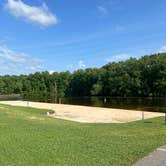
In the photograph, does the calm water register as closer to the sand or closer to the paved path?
the sand

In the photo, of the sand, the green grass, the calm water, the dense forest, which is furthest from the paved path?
the dense forest

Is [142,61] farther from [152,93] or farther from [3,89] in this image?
[3,89]

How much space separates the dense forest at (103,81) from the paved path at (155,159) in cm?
6397

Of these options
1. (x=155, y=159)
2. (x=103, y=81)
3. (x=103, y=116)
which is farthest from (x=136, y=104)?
(x=155, y=159)

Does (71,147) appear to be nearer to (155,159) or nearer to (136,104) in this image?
(155,159)

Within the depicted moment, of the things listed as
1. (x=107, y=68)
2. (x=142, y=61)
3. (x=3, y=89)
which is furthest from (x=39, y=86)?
(x=142, y=61)

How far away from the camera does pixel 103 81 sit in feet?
290

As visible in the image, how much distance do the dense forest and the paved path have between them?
210ft

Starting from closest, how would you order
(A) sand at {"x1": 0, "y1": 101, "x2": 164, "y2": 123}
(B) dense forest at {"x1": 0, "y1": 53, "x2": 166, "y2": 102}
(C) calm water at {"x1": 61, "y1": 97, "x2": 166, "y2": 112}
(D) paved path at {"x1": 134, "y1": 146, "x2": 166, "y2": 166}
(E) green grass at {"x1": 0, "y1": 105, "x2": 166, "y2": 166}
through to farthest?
(D) paved path at {"x1": 134, "y1": 146, "x2": 166, "y2": 166}, (E) green grass at {"x1": 0, "y1": 105, "x2": 166, "y2": 166}, (A) sand at {"x1": 0, "y1": 101, "x2": 164, "y2": 123}, (C) calm water at {"x1": 61, "y1": 97, "x2": 166, "y2": 112}, (B) dense forest at {"x1": 0, "y1": 53, "x2": 166, "y2": 102}

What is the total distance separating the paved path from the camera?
232 inches

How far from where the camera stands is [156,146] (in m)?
7.62

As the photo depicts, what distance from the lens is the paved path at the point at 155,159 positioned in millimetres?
5902

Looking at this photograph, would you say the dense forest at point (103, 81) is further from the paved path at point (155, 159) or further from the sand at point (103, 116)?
the paved path at point (155, 159)

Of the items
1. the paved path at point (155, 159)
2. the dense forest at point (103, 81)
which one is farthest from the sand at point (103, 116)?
the dense forest at point (103, 81)
